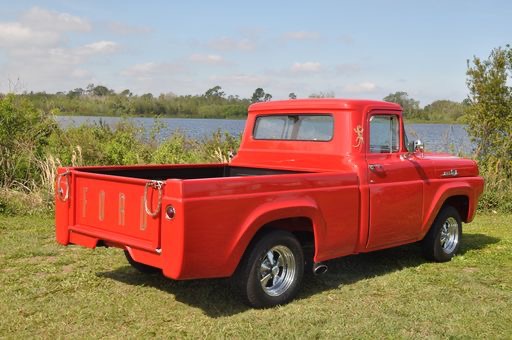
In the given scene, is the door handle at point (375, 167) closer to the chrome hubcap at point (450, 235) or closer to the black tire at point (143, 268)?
the chrome hubcap at point (450, 235)

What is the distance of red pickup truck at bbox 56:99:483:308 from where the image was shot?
453 centimetres

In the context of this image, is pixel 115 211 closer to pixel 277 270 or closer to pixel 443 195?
pixel 277 270

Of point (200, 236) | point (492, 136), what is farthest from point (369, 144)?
point (492, 136)

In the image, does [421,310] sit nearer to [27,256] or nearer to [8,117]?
[27,256]

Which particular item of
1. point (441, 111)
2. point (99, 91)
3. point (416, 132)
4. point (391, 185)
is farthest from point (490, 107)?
point (99, 91)

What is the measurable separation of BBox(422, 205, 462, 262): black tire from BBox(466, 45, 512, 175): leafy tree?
19.1 feet

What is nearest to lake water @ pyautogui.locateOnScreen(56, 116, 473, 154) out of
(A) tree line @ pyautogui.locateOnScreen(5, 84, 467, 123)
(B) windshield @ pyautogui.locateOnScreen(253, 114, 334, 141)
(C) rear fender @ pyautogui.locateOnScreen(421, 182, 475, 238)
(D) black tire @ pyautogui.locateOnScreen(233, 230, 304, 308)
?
(A) tree line @ pyautogui.locateOnScreen(5, 84, 467, 123)

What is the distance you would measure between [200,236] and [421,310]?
2.11 m

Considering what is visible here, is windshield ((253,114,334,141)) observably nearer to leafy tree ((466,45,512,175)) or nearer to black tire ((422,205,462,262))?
black tire ((422,205,462,262))

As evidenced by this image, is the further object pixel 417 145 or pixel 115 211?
pixel 417 145

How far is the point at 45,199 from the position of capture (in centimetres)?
979

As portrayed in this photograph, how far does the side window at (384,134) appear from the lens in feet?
20.3

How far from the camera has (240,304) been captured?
5203mm

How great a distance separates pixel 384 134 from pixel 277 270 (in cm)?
207
